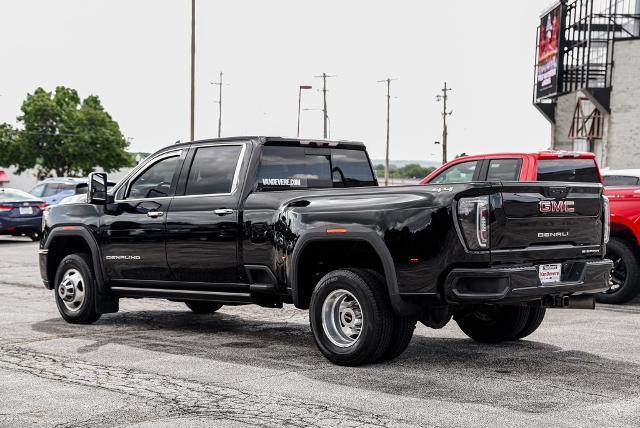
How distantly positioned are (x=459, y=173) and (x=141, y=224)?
14.7 ft

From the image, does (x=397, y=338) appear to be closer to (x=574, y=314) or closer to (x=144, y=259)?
(x=144, y=259)

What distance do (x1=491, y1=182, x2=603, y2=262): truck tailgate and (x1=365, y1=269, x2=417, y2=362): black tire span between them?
1.01 m

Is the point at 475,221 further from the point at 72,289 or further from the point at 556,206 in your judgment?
the point at 72,289

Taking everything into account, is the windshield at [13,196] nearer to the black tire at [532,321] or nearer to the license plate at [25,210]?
the license plate at [25,210]

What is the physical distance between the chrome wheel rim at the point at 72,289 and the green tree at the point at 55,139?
9131 cm

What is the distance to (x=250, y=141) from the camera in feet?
29.6

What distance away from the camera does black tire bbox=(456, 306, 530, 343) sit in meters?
8.84

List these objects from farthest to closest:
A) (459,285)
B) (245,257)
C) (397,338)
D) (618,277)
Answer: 1. (618,277)
2. (245,257)
3. (397,338)
4. (459,285)

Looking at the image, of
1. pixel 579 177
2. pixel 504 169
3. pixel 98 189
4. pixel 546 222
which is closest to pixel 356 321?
pixel 546 222

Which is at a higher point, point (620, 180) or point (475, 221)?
point (620, 180)

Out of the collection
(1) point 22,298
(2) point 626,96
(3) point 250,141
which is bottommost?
(1) point 22,298

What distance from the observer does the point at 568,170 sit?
1200cm

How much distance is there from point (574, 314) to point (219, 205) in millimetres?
4953

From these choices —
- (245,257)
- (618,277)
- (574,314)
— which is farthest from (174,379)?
(618,277)
